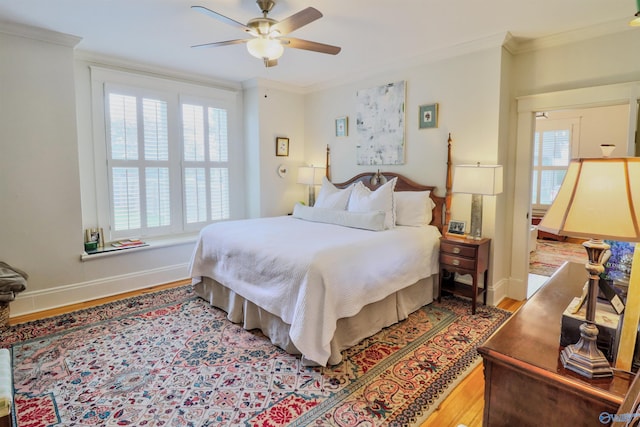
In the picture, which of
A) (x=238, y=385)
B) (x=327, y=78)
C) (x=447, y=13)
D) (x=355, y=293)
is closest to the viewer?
(x=238, y=385)

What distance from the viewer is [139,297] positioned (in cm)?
359

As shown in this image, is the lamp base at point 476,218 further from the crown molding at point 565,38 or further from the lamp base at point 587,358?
the lamp base at point 587,358

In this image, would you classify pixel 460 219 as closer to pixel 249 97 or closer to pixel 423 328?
pixel 423 328

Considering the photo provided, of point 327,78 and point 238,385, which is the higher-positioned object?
point 327,78

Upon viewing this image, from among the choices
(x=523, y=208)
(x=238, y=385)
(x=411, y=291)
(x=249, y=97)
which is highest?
(x=249, y=97)

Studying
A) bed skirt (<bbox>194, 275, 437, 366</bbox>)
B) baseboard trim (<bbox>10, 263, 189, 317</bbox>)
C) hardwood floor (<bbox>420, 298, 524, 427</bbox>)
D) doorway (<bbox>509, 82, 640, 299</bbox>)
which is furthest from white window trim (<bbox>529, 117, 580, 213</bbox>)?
baseboard trim (<bbox>10, 263, 189, 317</bbox>)

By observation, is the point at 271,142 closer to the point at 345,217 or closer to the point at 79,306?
the point at 345,217

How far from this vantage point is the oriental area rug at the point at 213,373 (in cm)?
188

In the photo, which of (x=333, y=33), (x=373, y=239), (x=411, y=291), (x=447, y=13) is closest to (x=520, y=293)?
(x=411, y=291)

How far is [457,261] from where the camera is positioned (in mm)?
3234

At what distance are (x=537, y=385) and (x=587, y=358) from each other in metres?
0.17

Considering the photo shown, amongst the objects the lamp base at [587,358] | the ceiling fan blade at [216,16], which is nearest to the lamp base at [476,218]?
the lamp base at [587,358]

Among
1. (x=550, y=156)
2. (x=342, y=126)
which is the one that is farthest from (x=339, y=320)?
(x=550, y=156)

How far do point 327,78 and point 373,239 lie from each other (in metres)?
2.78
